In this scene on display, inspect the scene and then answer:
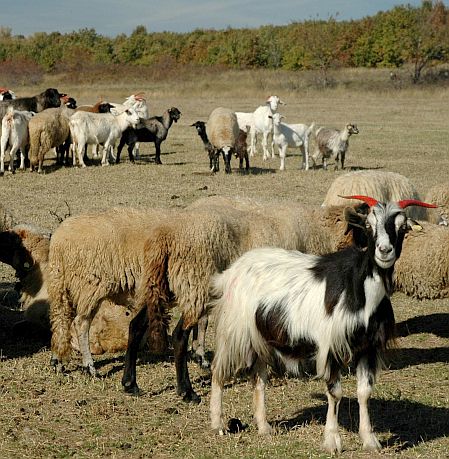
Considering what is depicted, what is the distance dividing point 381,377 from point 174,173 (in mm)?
12743

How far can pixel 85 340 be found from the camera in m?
7.36

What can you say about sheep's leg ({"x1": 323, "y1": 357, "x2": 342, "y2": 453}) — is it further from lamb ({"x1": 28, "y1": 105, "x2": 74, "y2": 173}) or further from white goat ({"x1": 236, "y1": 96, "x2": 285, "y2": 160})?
white goat ({"x1": 236, "y1": 96, "x2": 285, "y2": 160})

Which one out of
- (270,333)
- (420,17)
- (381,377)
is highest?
(420,17)

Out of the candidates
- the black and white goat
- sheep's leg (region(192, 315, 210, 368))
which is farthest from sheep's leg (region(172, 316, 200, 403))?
sheep's leg (region(192, 315, 210, 368))

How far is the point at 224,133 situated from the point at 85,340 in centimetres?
1360

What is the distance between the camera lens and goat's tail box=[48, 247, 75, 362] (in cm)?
728

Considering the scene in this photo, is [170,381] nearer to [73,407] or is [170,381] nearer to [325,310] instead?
[73,407]

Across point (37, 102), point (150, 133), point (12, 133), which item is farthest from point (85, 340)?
point (37, 102)

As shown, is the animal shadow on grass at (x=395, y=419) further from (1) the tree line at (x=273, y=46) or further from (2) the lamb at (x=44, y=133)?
(1) the tree line at (x=273, y=46)

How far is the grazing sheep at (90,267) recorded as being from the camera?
279 inches

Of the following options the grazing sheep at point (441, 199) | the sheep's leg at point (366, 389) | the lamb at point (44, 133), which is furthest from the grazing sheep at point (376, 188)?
the lamb at point (44, 133)

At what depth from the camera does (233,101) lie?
135 feet

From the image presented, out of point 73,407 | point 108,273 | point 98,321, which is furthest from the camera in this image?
point 98,321

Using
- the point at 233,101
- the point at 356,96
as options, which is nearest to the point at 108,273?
the point at 233,101
